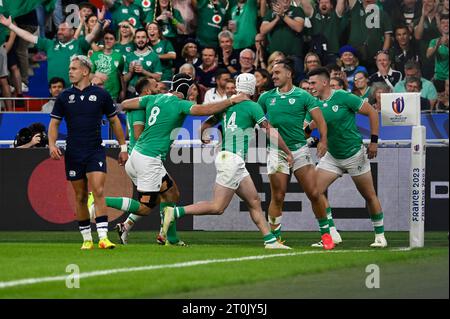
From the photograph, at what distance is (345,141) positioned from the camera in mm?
17250

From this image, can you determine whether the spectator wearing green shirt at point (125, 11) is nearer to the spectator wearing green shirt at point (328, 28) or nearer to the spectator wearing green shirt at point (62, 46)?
the spectator wearing green shirt at point (62, 46)

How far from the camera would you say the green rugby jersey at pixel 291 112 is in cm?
1666

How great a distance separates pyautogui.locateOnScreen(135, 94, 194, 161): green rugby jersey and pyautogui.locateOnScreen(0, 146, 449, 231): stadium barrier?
3563mm

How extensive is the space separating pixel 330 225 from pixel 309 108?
206 cm

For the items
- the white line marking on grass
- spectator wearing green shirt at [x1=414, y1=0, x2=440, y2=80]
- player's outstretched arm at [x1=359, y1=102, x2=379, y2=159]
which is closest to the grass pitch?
the white line marking on grass

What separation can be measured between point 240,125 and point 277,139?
0.52 metres

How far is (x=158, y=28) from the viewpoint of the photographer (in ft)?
76.4

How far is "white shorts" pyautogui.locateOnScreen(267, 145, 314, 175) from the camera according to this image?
16625 millimetres

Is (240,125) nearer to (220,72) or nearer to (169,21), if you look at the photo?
(220,72)

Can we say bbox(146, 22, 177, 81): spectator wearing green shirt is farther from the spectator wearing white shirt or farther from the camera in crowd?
the camera in crowd

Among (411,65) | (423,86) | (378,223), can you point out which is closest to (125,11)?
(411,65)

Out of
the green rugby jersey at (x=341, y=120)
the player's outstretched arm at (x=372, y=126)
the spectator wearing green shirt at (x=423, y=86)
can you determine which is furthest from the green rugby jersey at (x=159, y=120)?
the spectator wearing green shirt at (x=423, y=86)

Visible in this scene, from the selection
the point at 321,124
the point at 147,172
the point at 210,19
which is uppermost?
the point at 210,19
